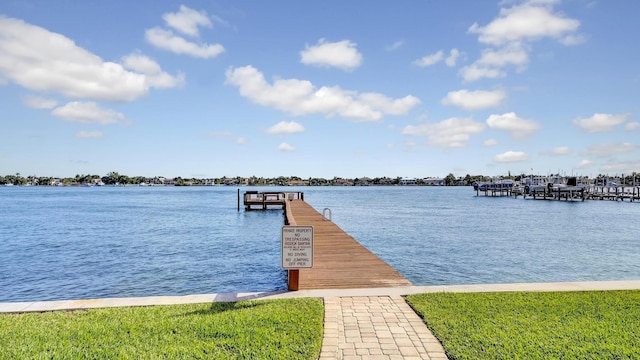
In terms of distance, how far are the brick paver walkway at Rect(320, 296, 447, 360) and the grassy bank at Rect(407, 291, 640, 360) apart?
260 millimetres

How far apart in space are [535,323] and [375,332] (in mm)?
2795

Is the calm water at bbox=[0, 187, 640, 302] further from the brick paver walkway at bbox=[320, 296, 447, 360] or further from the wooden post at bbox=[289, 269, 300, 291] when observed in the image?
the brick paver walkway at bbox=[320, 296, 447, 360]

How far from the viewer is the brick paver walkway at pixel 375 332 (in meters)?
5.58

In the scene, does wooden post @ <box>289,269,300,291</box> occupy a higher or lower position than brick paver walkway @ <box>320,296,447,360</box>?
higher

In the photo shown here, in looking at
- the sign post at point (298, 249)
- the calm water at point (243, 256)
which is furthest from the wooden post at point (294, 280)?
the calm water at point (243, 256)

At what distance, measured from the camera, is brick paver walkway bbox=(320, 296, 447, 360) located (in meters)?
5.58

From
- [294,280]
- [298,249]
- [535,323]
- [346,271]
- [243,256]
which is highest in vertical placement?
[298,249]

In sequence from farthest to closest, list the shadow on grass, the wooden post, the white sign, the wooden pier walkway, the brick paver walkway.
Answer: the wooden pier walkway → the wooden post → the white sign → the shadow on grass → the brick paver walkway

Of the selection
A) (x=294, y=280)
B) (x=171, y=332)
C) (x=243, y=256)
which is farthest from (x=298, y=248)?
(x=243, y=256)

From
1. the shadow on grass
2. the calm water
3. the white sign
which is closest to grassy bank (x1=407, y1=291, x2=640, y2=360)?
the white sign

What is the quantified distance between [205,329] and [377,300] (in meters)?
3.44

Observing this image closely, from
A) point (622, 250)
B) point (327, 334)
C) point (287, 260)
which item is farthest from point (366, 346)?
point (622, 250)

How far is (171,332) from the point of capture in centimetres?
637

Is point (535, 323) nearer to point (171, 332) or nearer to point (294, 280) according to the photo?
point (294, 280)
